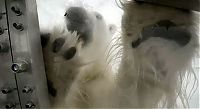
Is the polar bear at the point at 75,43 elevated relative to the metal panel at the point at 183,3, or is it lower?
lower

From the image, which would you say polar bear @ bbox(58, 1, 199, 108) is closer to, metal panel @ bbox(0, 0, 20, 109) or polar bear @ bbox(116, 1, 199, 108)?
polar bear @ bbox(116, 1, 199, 108)

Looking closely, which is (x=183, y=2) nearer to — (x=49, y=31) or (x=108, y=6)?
(x=108, y=6)

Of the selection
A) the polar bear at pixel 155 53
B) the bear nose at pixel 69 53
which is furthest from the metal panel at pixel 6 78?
the polar bear at pixel 155 53

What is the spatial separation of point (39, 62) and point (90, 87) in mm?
123

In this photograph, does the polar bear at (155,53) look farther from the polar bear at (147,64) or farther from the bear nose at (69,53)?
the bear nose at (69,53)

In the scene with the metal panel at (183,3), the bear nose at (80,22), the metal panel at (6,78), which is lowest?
the metal panel at (6,78)

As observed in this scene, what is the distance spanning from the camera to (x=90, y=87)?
2.20 feet

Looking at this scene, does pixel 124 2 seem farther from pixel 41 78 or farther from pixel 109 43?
pixel 41 78

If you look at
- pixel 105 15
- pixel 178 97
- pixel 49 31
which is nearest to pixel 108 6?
pixel 105 15

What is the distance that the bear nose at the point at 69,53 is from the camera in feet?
2.19

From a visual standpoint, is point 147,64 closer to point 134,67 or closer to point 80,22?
point 134,67

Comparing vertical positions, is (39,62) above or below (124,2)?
below

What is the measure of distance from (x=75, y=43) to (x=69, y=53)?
3 cm

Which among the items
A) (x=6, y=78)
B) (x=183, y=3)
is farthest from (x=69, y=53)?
(x=183, y=3)
